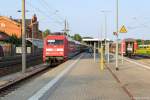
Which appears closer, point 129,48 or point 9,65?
point 9,65

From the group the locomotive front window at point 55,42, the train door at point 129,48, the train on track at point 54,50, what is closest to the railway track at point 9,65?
the train on track at point 54,50

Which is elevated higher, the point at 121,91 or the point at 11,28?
the point at 11,28

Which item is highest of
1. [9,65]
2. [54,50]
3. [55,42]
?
[55,42]

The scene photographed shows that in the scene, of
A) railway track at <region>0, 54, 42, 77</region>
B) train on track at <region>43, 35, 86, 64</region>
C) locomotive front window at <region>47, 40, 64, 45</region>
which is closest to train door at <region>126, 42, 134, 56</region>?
railway track at <region>0, 54, 42, 77</region>

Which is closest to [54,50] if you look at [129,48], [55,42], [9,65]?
[55,42]

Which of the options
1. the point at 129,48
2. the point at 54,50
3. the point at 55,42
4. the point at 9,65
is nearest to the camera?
the point at 9,65

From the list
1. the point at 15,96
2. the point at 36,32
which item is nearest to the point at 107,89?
the point at 15,96

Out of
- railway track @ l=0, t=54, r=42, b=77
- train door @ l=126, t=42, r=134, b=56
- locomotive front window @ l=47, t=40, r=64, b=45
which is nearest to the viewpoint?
railway track @ l=0, t=54, r=42, b=77

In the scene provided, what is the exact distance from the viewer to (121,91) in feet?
52.7

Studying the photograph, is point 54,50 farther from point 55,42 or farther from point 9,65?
point 9,65

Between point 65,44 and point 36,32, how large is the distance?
9285cm

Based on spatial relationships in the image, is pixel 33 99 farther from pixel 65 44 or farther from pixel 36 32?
pixel 36 32

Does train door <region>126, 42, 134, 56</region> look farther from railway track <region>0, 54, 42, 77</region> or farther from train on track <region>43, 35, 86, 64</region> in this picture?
train on track <region>43, 35, 86, 64</region>

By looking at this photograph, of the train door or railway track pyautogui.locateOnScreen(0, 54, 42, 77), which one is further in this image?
the train door
